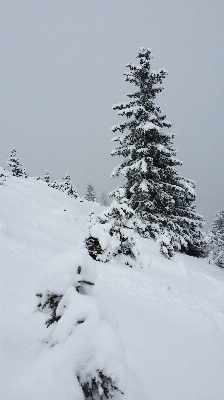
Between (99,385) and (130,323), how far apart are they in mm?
2124

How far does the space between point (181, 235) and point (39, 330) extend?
13.6m

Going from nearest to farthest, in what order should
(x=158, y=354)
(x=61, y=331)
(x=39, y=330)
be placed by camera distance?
1. (x=61, y=331)
2. (x=39, y=330)
3. (x=158, y=354)

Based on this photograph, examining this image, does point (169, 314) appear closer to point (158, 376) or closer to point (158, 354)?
point (158, 354)

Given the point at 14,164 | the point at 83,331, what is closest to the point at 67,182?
the point at 14,164

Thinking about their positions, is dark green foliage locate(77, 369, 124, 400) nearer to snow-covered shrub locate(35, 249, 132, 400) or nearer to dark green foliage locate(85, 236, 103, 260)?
snow-covered shrub locate(35, 249, 132, 400)

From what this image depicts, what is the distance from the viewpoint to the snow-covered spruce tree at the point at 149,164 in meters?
13.1

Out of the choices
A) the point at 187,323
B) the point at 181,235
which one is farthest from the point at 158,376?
the point at 181,235

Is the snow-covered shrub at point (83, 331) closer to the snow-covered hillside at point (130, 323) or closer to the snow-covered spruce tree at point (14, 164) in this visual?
the snow-covered hillside at point (130, 323)

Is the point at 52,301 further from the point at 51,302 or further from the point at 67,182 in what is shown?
the point at 67,182

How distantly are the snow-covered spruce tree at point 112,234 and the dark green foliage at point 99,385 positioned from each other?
17.3 feet

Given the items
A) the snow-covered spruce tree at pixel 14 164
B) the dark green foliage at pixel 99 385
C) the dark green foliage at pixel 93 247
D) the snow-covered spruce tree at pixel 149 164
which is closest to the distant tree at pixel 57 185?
the snow-covered spruce tree at pixel 14 164

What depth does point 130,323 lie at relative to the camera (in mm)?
2963

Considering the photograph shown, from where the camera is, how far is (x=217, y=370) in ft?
8.16

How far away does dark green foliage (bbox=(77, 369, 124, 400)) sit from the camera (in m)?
1.02
